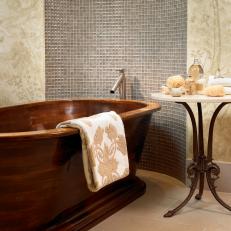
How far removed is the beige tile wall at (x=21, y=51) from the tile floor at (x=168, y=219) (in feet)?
4.74

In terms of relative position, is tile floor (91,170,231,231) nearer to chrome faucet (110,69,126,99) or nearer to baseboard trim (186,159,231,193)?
baseboard trim (186,159,231,193)

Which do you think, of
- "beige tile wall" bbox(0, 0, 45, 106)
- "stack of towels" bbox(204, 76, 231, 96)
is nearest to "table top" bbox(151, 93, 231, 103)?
"stack of towels" bbox(204, 76, 231, 96)

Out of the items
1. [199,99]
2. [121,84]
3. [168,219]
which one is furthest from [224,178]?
[121,84]

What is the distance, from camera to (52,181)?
2283mm

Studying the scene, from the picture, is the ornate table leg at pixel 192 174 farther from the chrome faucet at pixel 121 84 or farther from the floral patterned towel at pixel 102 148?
the chrome faucet at pixel 121 84

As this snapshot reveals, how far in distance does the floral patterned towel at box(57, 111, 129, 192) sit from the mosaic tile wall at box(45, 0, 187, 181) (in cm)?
105

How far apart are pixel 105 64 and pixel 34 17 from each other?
766 millimetres

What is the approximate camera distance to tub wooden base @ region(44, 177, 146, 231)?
2.50 metres

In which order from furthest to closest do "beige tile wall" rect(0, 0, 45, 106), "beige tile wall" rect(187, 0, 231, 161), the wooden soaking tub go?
1. "beige tile wall" rect(0, 0, 45, 106)
2. "beige tile wall" rect(187, 0, 231, 161)
3. the wooden soaking tub

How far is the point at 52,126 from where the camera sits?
137 inches

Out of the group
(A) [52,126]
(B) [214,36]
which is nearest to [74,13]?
(A) [52,126]

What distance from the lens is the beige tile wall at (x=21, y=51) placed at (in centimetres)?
382

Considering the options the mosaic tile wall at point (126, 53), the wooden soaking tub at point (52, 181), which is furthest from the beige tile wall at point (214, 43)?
the wooden soaking tub at point (52, 181)

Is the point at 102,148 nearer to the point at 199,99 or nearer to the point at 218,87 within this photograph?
the point at 199,99
